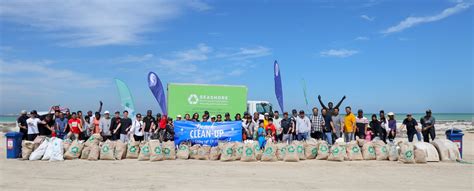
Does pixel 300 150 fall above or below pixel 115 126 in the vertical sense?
below

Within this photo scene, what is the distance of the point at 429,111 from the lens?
42.4ft

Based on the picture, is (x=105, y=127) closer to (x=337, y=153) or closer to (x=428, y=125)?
(x=337, y=153)

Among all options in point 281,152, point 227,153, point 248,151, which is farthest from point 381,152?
point 227,153

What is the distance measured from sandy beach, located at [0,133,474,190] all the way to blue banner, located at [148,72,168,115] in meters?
6.93

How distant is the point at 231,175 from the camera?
8633mm

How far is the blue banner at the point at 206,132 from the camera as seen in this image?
1233 cm

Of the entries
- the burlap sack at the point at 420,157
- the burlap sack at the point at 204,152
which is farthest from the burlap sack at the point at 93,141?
the burlap sack at the point at 420,157

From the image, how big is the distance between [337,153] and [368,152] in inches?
34.5

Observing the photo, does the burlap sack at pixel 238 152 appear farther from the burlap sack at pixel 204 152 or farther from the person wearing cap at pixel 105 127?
the person wearing cap at pixel 105 127

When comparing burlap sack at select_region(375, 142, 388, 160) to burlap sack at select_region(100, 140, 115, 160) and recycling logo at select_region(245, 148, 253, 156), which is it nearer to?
recycling logo at select_region(245, 148, 253, 156)

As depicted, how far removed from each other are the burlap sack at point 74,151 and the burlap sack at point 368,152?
754cm

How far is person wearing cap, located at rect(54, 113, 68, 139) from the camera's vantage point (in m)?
12.5

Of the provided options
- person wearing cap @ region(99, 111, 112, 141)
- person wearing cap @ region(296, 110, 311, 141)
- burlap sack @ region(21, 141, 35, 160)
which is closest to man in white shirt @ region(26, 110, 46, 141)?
burlap sack @ region(21, 141, 35, 160)

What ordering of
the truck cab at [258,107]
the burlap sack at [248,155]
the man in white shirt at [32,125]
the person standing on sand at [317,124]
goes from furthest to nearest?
the truck cab at [258,107] → the person standing on sand at [317,124] → the man in white shirt at [32,125] → the burlap sack at [248,155]
